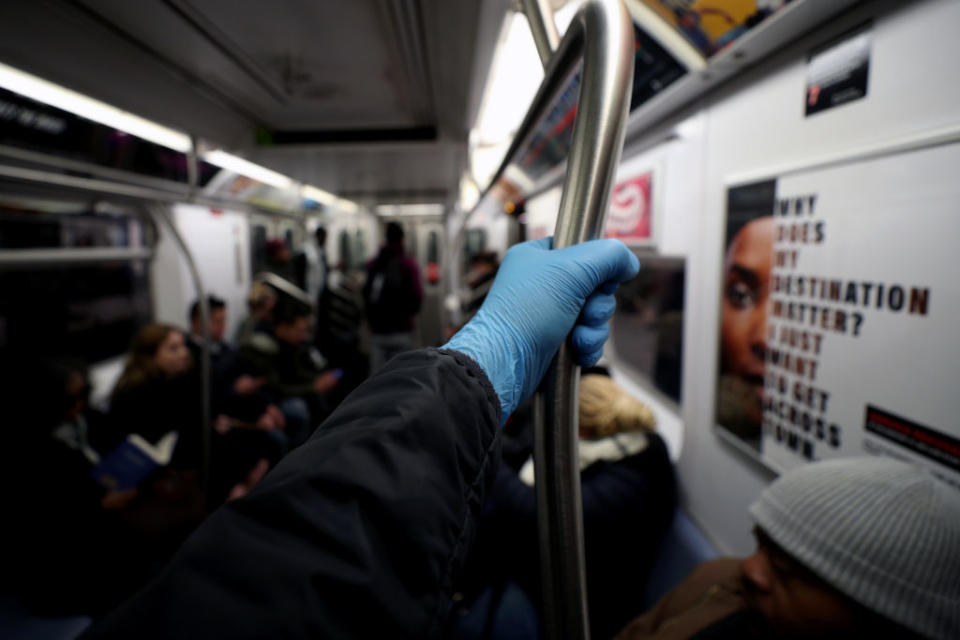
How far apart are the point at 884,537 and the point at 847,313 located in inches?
19.2


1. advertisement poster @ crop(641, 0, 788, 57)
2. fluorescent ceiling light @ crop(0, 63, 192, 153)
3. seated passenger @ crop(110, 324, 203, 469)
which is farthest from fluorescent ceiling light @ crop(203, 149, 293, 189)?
advertisement poster @ crop(641, 0, 788, 57)

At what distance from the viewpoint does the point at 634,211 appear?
7.15 ft

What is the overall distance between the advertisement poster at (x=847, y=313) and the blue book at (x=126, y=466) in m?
2.33

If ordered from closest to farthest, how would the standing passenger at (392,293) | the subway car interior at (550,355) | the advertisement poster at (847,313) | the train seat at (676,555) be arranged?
1. the subway car interior at (550,355)
2. the advertisement poster at (847,313)
3. the train seat at (676,555)
4. the standing passenger at (392,293)

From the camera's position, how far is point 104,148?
8.29 ft

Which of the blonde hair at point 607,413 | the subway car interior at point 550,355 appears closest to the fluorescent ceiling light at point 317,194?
the subway car interior at point 550,355

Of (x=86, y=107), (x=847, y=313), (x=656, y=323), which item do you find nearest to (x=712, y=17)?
(x=847, y=313)

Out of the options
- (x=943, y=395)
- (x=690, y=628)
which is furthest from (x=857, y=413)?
(x=690, y=628)

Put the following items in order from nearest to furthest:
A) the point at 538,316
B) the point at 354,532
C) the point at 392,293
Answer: the point at 354,532 → the point at 538,316 → the point at 392,293

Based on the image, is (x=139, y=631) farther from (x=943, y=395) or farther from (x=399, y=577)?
(x=943, y=395)

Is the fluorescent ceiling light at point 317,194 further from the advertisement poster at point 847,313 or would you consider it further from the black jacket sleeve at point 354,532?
the black jacket sleeve at point 354,532

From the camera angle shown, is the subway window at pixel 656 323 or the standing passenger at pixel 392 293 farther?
the standing passenger at pixel 392 293

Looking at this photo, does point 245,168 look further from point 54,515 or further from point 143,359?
point 54,515

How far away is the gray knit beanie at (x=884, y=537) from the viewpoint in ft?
2.40
